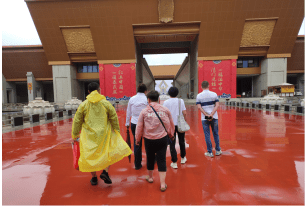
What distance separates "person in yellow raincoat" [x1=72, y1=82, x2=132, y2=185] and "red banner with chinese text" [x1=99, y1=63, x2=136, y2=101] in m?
23.8

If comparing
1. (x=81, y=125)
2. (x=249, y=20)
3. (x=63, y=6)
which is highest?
(x=63, y=6)

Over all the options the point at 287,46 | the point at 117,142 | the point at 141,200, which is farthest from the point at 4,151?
the point at 287,46

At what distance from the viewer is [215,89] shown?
26.5 metres

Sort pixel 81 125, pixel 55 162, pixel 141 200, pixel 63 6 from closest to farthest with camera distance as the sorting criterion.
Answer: pixel 141 200, pixel 81 125, pixel 55 162, pixel 63 6

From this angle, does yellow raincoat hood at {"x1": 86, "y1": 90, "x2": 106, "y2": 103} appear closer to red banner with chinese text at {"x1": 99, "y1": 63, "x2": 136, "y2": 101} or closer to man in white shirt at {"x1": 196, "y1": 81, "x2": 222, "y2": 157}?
man in white shirt at {"x1": 196, "y1": 81, "x2": 222, "y2": 157}

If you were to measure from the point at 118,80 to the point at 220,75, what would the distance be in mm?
15803

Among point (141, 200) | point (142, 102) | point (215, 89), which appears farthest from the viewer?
point (215, 89)

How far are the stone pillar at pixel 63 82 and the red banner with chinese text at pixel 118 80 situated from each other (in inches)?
223

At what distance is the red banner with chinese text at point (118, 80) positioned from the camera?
26.4 meters

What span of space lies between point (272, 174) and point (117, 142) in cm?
287

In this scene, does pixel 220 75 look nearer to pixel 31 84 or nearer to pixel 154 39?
pixel 154 39

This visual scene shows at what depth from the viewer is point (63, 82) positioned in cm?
2814

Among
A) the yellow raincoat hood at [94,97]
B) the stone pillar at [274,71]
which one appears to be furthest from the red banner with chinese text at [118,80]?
the yellow raincoat hood at [94,97]

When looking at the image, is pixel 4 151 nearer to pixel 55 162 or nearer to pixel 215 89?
pixel 55 162
